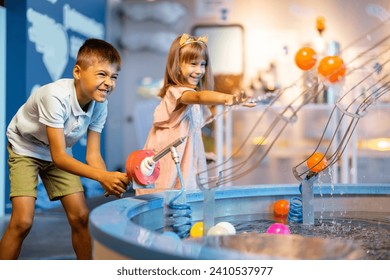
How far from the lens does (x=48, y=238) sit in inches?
117

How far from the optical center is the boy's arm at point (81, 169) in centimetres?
154

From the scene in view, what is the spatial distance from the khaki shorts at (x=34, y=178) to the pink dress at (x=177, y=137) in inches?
15.3

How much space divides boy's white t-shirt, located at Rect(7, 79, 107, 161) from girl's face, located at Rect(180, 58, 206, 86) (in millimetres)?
418

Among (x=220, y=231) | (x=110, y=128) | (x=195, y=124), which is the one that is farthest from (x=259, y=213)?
(x=110, y=128)

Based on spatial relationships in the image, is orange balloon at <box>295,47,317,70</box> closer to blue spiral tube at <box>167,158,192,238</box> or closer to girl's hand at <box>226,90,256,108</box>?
girl's hand at <box>226,90,256,108</box>

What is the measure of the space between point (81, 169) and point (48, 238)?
4.80ft

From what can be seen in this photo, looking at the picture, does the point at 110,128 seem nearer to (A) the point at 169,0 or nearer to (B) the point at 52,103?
(A) the point at 169,0

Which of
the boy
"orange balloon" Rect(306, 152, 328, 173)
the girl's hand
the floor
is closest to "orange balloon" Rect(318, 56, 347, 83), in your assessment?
"orange balloon" Rect(306, 152, 328, 173)

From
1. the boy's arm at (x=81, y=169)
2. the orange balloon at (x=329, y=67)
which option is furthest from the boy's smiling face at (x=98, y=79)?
the orange balloon at (x=329, y=67)

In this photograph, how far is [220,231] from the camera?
1.50 meters

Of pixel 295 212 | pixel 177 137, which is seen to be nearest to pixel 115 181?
pixel 295 212

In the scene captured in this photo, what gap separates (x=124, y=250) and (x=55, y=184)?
876 millimetres

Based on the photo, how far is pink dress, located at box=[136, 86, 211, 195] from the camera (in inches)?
88.5

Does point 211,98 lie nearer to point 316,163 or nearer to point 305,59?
point 316,163
